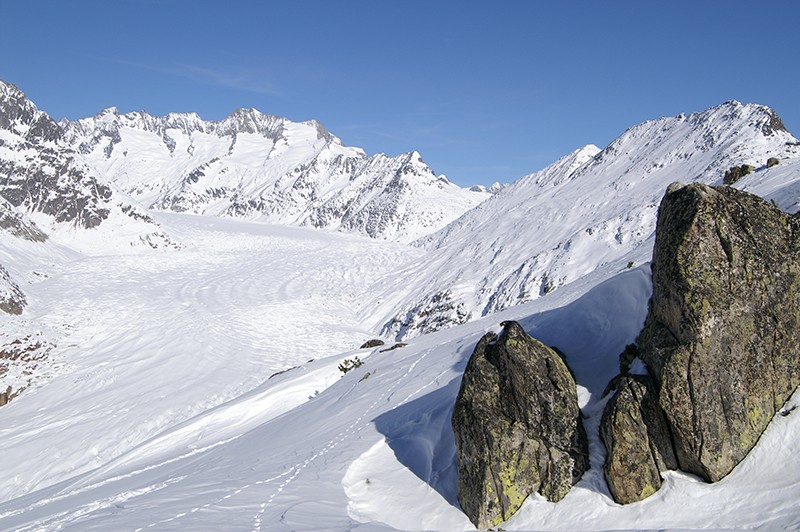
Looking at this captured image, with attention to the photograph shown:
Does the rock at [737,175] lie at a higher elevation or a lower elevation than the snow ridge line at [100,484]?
higher

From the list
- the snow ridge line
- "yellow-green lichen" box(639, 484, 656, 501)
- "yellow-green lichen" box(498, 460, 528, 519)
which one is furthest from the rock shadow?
the snow ridge line

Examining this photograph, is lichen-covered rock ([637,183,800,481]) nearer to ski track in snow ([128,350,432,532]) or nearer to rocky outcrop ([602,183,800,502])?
rocky outcrop ([602,183,800,502])

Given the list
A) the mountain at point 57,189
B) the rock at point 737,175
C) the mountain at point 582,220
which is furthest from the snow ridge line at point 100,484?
the mountain at point 57,189

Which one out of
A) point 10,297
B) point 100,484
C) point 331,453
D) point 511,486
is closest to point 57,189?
point 10,297

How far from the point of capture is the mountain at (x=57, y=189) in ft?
239

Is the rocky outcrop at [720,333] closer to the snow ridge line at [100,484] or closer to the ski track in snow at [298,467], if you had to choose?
the ski track in snow at [298,467]

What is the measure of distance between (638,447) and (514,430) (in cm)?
183

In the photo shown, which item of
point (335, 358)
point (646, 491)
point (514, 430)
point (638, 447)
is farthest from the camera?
point (335, 358)

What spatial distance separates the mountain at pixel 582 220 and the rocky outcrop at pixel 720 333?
13.6 meters

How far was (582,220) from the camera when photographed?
1746 inches

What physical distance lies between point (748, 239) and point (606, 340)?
3615 millimetres

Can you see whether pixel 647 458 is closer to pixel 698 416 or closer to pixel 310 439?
pixel 698 416

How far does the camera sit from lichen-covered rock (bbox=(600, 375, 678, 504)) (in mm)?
7777

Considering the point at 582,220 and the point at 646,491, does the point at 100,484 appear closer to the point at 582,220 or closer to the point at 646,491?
the point at 646,491
